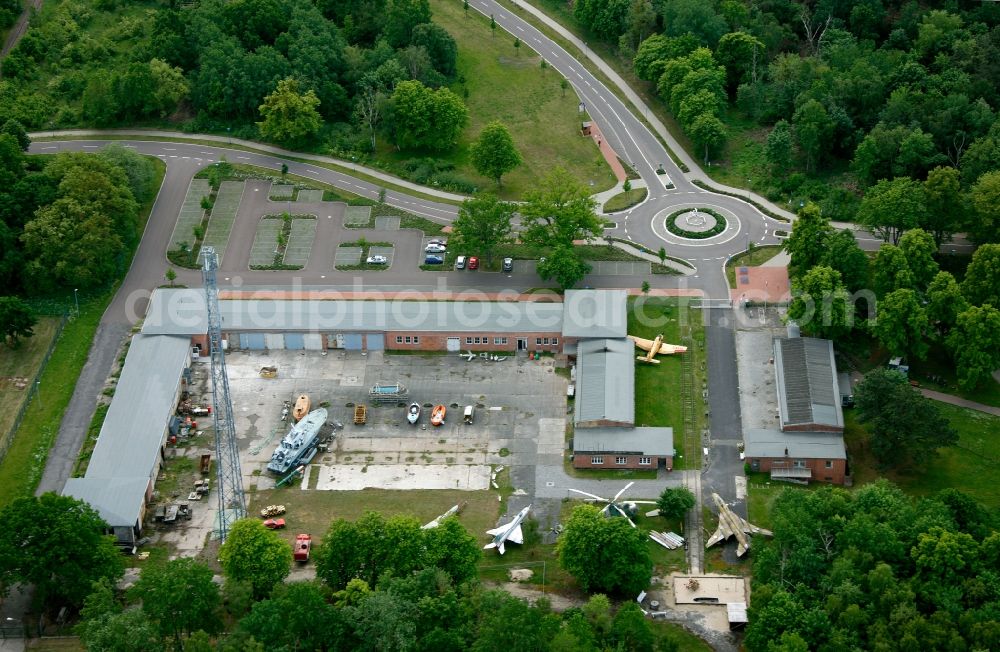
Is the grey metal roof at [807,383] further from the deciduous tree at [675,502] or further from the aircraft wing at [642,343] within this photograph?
the deciduous tree at [675,502]

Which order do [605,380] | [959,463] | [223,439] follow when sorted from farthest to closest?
[605,380] → [223,439] → [959,463]

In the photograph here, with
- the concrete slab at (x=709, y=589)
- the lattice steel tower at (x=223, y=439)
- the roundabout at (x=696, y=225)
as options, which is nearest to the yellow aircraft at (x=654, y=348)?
the roundabout at (x=696, y=225)

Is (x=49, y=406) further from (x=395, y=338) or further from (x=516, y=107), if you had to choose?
(x=516, y=107)

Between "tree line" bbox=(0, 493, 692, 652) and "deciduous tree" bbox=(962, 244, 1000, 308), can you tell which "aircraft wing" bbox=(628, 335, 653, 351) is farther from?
"deciduous tree" bbox=(962, 244, 1000, 308)

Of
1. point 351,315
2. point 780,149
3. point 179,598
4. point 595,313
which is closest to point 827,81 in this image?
point 780,149

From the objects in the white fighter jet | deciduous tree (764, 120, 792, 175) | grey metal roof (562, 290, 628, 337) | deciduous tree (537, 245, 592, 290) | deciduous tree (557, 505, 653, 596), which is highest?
deciduous tree (764, 120, 792, 175)

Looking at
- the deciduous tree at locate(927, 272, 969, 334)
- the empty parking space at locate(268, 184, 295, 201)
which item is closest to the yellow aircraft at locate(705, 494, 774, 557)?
the deciduous tree at locate(927, 272, 969, 334)

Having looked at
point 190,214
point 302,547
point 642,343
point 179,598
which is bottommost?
point 179,598
